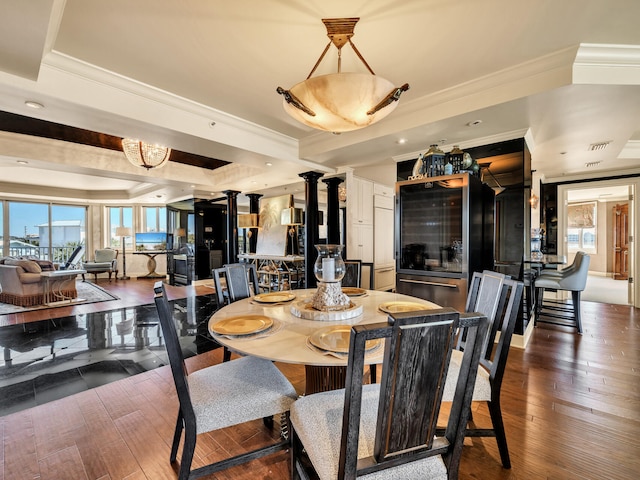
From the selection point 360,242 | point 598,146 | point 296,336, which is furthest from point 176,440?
point 598,146

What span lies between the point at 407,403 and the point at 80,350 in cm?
360

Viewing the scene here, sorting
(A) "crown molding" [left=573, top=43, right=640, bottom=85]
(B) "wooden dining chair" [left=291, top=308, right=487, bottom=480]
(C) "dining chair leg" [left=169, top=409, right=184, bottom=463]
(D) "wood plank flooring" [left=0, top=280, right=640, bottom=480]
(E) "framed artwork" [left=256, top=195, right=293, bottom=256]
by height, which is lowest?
(D) "wood plank flooring" [left=0, top=280, right=640, bottom=480]

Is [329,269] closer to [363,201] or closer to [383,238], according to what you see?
[363,201]

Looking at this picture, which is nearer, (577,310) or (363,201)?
(577,310)

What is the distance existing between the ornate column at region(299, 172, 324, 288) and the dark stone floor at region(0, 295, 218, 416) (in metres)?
1.76

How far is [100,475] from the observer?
4.70ft

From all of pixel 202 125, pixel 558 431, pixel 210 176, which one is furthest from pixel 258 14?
pixel 210 176

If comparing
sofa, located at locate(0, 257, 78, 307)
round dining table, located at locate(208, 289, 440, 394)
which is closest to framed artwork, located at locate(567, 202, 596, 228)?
round dining table, located at locate(208, 289, 440, 394)

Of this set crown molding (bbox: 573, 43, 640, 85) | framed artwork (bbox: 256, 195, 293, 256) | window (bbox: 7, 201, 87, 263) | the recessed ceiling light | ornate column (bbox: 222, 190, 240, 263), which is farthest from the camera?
window (bbox: 7, 201, 87, 263)

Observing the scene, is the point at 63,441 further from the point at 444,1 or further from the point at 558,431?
the point at 444,1

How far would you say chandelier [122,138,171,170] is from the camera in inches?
139

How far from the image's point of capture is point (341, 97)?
164 cm

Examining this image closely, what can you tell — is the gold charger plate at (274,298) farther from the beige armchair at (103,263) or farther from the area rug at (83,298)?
the beige armchair at (103,263)

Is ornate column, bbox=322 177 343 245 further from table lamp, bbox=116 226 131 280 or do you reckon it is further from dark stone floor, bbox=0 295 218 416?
table lamp, bbox=116 226 131 280
